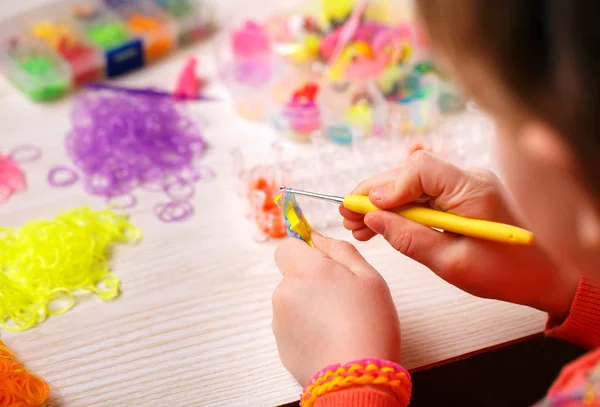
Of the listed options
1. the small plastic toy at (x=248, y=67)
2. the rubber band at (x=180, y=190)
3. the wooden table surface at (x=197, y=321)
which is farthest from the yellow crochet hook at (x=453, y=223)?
the small plastic toy at (x=248, y=67)

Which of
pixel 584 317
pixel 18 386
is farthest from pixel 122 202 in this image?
pixel 584 317

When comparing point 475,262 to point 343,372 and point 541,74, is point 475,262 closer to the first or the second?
point 343,372

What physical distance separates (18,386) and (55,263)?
157mm

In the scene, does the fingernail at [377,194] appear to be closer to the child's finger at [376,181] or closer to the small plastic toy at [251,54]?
the child's finger at [376,181]

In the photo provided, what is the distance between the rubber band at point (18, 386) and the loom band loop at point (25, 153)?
32 centimetres

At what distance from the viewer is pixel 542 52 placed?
0.31 m

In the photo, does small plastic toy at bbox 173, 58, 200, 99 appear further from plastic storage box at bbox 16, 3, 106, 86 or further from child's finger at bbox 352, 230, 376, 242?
child's finger at bbox 352, 230, 376, 242

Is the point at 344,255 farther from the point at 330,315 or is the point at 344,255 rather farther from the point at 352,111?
the point at 352,111

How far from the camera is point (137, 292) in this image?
2.19 feet

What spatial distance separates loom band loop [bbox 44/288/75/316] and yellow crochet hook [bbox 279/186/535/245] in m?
0.26

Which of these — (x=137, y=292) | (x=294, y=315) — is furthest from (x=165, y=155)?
(x=294, y=315)

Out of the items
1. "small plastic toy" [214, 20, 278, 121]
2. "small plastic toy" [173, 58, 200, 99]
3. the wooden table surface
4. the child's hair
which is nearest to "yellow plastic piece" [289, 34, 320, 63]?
"small plastic toy" [214, 20, 278, 121]

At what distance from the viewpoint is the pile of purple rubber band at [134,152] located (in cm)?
79

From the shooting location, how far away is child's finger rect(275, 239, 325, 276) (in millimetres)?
600
